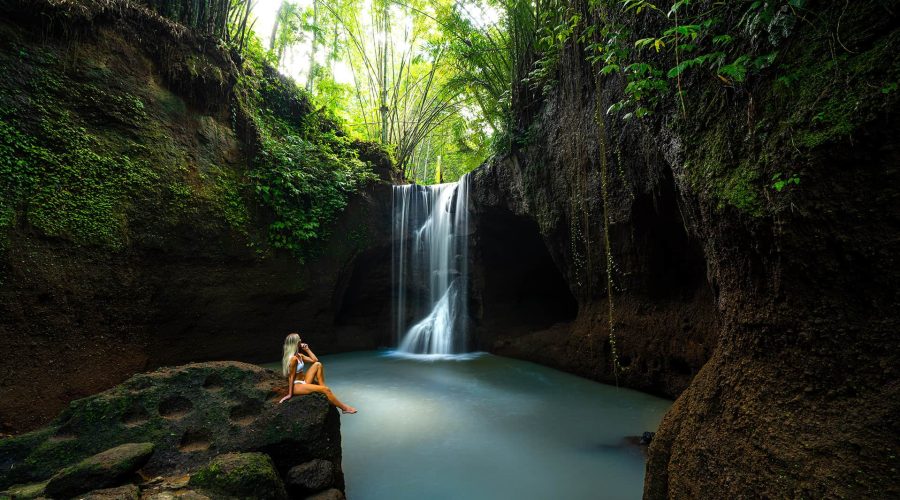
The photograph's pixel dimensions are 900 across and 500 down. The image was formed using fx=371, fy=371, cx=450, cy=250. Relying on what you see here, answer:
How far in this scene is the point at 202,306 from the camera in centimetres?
688

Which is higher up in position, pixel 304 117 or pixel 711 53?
pixel 304 117

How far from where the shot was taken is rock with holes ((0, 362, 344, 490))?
9.14 ft

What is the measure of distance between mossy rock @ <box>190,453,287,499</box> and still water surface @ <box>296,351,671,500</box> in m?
1.05

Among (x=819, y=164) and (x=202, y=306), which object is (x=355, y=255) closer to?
(x=202, y=306)

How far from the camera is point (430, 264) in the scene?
1090 centimetres

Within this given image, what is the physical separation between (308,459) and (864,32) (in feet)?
14.5

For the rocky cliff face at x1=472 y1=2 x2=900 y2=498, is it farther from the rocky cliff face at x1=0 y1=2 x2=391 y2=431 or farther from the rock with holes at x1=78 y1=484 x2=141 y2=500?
the rocky cliff face at x1=0 y1=2 x2=391 y2=431

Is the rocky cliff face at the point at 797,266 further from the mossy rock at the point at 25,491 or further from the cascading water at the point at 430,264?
the cascading water at the point at 430,264

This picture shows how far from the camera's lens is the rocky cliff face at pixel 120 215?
4.61 meters

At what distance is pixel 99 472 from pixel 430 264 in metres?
8.71

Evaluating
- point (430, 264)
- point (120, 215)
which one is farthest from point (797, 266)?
point (430, 264)

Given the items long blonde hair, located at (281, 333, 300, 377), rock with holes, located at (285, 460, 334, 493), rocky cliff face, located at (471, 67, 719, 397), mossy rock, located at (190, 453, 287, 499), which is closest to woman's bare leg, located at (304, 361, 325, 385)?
long blonde hair, located at (281, 333, 300, 377)

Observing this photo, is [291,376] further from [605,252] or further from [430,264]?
[430,264]

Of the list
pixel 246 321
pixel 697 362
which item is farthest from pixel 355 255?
pixel 697 362
